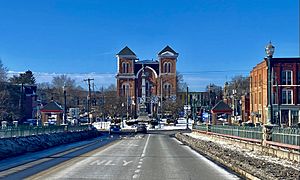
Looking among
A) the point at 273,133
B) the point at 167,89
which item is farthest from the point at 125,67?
the point at 273,133

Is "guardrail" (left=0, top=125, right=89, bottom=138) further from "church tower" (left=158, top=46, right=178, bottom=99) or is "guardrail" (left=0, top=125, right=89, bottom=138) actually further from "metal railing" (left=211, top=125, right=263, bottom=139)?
"church tower" (left=158, top=46, right=178, bottom=99)

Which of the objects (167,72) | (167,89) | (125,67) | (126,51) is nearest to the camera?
Result: (125,67)

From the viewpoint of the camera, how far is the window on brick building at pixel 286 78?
287ft

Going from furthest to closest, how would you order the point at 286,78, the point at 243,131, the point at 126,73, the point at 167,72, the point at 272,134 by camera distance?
the point at 167,72 → the point at 126,73 → the point at 286,78 → the point at 243,131 → the point at 272,134

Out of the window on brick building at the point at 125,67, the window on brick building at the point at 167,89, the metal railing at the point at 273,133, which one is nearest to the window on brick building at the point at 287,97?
the metal railing at the point at 273,133

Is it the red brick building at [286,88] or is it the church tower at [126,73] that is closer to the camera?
the red brick building at [286,88]

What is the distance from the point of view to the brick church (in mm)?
150750

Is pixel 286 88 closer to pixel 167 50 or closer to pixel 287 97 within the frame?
pixel 287 97

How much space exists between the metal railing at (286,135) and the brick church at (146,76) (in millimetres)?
121971

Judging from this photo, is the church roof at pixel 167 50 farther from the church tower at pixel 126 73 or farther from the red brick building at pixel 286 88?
the red brick building at pixel 286 88

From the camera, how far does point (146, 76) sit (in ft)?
505

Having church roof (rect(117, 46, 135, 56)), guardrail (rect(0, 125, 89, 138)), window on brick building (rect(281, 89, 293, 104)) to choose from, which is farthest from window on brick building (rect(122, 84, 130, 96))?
guardrail (rect(0, 125, 89, 138))

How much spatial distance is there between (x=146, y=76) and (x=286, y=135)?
13125 cm

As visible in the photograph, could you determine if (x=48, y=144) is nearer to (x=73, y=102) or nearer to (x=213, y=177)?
(x=213, y=177)
